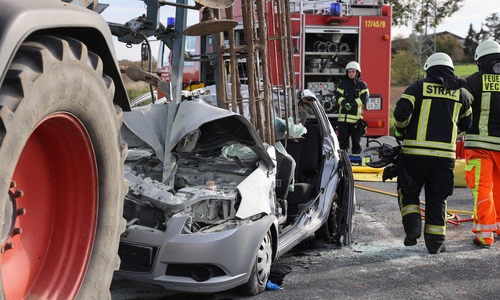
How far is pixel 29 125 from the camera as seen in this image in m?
1.95

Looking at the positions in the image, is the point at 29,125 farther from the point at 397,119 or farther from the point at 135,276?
the point at 397,119

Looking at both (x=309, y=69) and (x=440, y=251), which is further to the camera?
(x=309, y=69)

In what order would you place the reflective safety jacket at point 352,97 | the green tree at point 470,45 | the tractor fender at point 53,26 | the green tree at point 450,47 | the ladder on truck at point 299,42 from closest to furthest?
1. the tractor fender at point 53,26
2. the reflective safety jacket at point 352,97
3. the ladder on truck at point 299,42
4. the green tree at point 470,45
5. the green tree at point 450,47

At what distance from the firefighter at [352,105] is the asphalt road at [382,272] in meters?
4.45

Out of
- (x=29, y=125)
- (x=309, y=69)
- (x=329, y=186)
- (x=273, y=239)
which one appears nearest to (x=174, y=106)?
(x=273, y=239)

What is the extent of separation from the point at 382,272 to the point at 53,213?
4004mm

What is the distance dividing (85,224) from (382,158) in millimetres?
5067

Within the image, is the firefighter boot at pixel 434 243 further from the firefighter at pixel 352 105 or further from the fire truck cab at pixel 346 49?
the fire truck cab at pixel 346 49

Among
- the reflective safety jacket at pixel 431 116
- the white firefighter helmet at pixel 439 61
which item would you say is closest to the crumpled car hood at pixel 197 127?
the reflective safety jacket at pixel 431 116

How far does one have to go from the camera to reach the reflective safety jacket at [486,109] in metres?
7.18

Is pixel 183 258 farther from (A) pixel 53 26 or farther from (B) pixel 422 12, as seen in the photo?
(B) pixel 422 12

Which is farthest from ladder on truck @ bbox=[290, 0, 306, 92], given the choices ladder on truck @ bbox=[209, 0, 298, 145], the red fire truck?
ladder on truck @ bbox=[209, 0, 298, 145]

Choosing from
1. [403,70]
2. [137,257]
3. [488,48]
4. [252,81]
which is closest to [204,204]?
[137,257]

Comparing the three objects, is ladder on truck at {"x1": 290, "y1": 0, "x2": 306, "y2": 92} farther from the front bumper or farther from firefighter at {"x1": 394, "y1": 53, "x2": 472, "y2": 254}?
the front bumper
